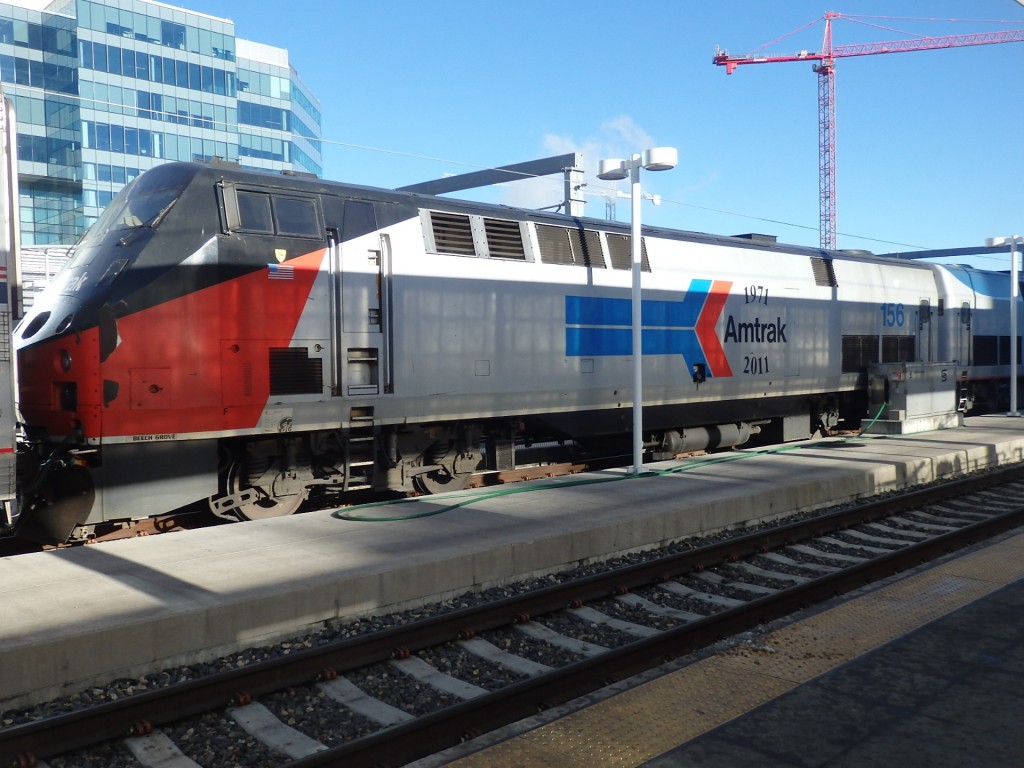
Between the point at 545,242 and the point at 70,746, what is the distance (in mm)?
9000

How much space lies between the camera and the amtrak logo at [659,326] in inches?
497

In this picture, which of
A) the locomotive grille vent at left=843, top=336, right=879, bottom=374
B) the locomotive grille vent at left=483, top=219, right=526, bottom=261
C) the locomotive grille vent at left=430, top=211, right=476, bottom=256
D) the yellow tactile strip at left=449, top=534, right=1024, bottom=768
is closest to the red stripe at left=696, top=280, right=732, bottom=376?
the locomotive grille vent at left=483, top=219, right=526, bottom=261

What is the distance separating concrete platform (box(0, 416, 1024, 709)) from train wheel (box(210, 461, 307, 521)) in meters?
0.80

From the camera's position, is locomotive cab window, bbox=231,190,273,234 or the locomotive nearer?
the locomotive

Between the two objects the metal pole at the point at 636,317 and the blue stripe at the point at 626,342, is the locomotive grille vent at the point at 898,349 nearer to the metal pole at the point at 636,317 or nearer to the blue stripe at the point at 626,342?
the blue stripe at the point at 626,342

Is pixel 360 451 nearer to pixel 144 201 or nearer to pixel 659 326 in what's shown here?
pixel 144 201

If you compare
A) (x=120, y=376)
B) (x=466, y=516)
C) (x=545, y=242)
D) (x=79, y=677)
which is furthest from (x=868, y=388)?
(x=79, y=677)

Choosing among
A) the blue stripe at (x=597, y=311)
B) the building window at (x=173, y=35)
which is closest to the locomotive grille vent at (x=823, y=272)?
the blue stripe at (x=597, y=311)

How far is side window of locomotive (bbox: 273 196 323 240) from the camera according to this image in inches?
379

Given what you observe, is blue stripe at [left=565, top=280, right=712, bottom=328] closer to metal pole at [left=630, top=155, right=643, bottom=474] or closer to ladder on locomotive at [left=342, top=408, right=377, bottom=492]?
metal pole at [left=630, top=155, right=643, bottom=474]

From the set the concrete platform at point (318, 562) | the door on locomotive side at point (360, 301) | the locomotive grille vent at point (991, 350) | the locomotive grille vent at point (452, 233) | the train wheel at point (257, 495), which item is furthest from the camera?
the locomotive grille vent at point (991, 350)

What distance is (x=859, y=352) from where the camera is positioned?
717 inches

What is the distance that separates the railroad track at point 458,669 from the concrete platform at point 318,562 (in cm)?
61

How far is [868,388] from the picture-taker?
1817 cm
